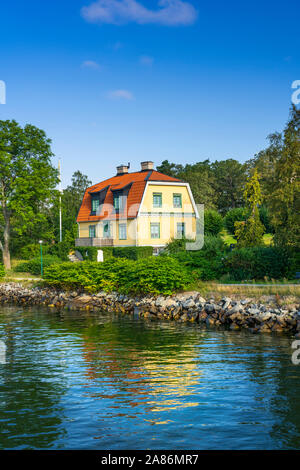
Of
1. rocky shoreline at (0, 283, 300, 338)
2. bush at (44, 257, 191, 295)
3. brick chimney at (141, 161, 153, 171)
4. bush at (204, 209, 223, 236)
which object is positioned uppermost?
brick chimney at (141, 161, 153, 171)

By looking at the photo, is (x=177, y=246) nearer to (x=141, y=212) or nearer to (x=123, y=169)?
(x=141, y=212)

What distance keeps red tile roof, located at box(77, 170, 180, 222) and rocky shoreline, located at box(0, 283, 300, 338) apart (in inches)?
489

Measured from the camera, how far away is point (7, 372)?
47.3 ft

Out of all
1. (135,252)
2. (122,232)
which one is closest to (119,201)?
(122,232)

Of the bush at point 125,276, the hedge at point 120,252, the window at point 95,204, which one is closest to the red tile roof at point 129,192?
the window at point 95,204

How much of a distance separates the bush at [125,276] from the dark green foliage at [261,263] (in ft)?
11.2

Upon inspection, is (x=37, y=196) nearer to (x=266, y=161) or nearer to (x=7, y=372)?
(x=266, y=161)

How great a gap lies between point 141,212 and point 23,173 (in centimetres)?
1248

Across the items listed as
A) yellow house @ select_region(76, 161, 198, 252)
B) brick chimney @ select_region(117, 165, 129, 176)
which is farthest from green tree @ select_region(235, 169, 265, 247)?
brick chimney @ select_region(117, 165, 129, 176)

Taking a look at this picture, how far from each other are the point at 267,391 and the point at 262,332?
27.4ft

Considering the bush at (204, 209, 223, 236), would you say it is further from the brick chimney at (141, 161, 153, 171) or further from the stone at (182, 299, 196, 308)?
the stone at (182, 299, 196, 308)

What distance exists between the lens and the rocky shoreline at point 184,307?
20828 mm

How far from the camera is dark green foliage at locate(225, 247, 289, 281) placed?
28.6m

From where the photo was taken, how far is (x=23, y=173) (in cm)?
A: 4638
